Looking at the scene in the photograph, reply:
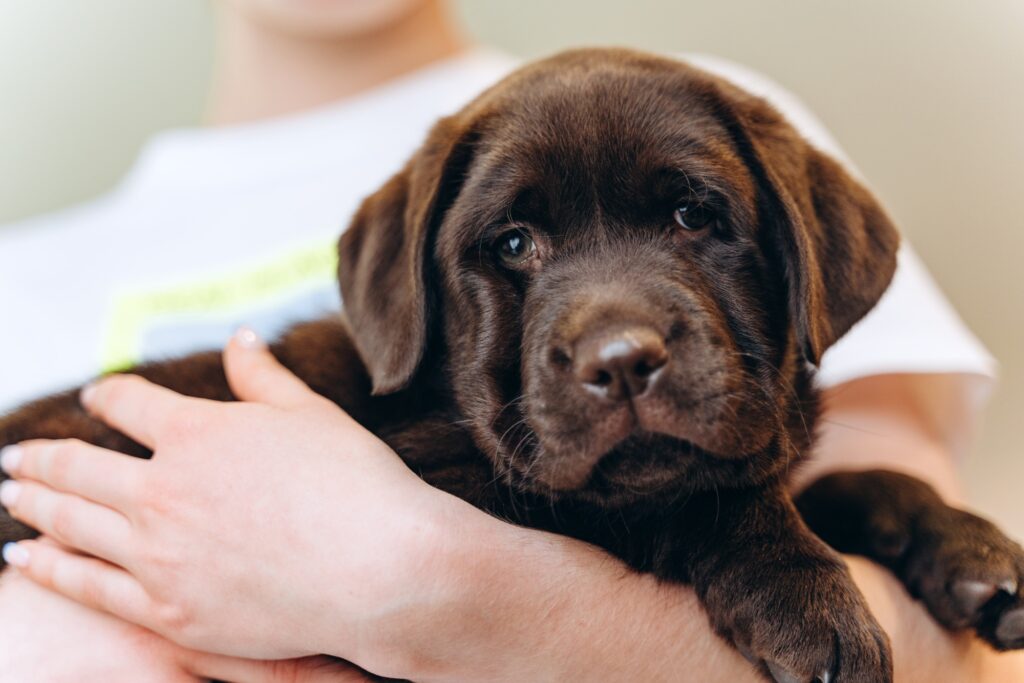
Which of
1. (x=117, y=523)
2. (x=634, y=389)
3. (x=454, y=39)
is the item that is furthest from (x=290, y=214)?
(x=634, y=389)

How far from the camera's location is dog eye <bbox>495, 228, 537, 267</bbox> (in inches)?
63.5

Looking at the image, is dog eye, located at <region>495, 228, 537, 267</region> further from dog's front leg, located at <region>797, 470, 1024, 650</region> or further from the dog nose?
dog's front leg, located at <region>797, 470, 1024, 650</region>

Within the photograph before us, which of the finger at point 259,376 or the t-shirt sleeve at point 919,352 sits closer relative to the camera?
the finger at point 259,376

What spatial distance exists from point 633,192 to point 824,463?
923 mm

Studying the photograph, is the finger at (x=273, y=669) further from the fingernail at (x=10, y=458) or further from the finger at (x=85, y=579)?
the fingernail at (x=10, y=458)

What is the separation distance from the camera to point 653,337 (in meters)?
1.36

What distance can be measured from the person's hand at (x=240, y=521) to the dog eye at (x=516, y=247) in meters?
0.38

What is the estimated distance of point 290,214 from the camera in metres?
2.78

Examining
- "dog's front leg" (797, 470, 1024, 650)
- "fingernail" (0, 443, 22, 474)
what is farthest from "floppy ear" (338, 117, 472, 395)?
"dog's front leg" (797, 470, 1024, 650)

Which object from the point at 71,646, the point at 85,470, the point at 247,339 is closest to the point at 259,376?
the point at 247,339

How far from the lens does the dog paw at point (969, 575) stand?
63.7 inches

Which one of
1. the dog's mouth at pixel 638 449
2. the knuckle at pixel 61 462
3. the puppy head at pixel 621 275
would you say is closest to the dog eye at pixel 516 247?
the puppy head at pixel 621 275

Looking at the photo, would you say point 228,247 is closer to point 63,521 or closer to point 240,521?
point 63,521

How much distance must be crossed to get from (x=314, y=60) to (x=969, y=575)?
2428 mm
